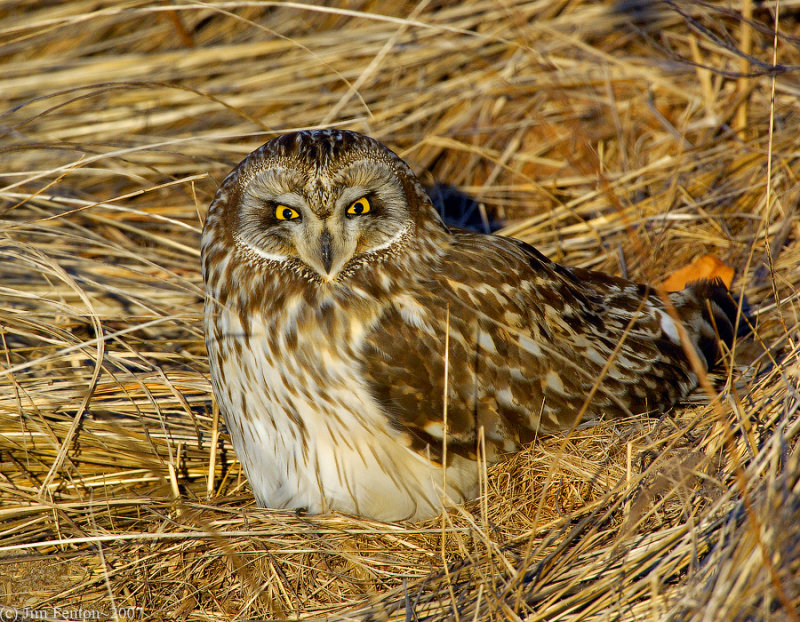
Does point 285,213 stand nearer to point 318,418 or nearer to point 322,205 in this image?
point 322,205

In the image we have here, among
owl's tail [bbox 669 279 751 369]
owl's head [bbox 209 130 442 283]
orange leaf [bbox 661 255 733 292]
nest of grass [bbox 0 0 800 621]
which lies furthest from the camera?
orange leaf [bbox 661 255 733 292]

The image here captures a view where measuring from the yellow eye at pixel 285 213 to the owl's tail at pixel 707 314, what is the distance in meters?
1.63

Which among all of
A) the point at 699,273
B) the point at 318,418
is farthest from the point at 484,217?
the point at 318,418

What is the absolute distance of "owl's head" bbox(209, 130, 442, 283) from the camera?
2.50 m

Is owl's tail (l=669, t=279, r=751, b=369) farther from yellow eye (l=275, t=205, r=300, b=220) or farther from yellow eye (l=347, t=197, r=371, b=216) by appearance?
yellow eye (l=275, t=205, r=300, b=220)

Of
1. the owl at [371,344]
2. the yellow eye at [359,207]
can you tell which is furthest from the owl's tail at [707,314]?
the yellow eye at [359,207]

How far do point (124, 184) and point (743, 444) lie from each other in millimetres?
3941

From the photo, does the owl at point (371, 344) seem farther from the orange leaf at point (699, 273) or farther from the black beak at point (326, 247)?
the orange leaf at point (699, 273)

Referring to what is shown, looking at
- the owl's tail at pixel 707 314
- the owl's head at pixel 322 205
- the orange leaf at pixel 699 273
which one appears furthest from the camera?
the orange leaf at pixel 699 273

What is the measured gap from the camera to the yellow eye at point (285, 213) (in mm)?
2561

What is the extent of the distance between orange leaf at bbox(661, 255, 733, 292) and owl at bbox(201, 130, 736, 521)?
0.91 metres

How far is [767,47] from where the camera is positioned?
4504 mm

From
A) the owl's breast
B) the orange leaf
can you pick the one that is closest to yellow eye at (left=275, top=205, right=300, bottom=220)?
the owl's breast

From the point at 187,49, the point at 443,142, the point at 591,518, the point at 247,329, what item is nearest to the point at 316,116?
the point at 443,142
